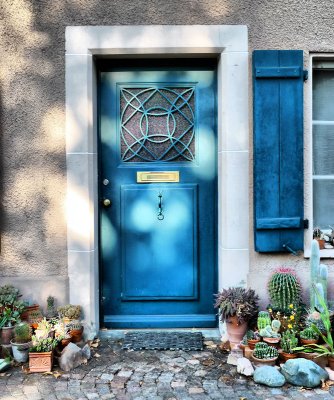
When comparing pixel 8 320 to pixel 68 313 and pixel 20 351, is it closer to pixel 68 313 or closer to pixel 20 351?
pixel 20 351

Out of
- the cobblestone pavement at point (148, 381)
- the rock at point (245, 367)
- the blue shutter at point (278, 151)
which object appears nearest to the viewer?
the cobblestone pavement at point (148, 381)

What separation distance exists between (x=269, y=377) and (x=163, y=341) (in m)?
1.13

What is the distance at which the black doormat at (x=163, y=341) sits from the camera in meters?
4.53

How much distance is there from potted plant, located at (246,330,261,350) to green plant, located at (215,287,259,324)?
116mm

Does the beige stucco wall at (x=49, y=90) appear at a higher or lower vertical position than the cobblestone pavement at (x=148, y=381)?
higher

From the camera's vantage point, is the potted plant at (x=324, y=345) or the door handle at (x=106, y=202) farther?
the door handle at (x=106, y=202)

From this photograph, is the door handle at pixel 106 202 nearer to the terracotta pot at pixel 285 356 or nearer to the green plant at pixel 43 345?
the green plant at pixel 43 345

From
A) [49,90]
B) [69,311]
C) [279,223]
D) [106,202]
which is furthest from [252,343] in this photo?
[49,90]

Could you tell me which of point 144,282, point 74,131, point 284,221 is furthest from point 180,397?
point 74,131

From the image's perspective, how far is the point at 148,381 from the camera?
3941 mm

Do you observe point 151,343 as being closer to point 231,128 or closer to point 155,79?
point 231,128

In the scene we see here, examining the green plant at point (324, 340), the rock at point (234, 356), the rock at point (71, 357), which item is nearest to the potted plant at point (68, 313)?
the rock at point (71, 357)

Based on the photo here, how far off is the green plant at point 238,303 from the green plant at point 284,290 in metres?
0.17

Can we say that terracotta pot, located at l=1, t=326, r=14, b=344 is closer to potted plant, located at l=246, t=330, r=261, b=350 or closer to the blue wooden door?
the blue wooden door
